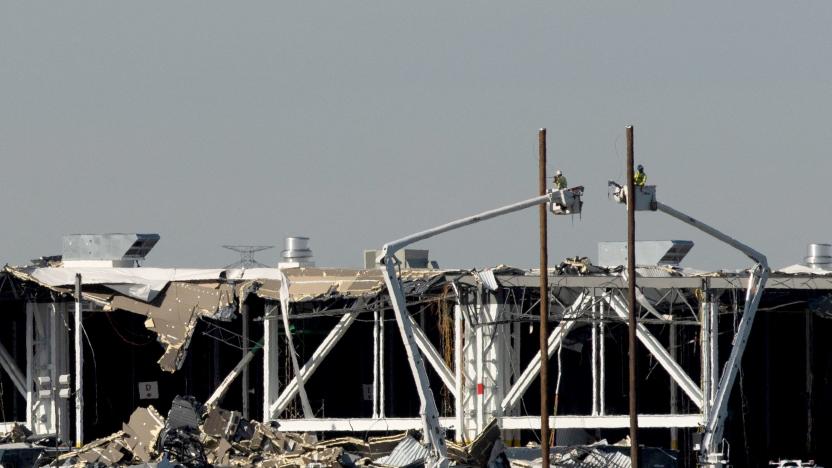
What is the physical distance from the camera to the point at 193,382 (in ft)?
164

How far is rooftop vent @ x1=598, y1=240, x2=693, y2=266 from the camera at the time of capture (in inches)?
1858

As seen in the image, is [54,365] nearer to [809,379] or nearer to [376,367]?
[376,367]

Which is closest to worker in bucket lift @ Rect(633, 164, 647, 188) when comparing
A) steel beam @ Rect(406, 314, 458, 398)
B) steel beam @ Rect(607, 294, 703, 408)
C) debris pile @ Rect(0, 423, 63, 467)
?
steel beam @ Rect(607, 294, 703, 408)

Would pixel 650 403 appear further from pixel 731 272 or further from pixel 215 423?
pixel 215 423

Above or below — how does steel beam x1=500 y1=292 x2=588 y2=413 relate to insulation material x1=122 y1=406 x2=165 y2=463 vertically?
above

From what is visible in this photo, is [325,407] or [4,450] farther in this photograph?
[325,407]

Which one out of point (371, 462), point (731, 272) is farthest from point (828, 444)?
point (371, 462)

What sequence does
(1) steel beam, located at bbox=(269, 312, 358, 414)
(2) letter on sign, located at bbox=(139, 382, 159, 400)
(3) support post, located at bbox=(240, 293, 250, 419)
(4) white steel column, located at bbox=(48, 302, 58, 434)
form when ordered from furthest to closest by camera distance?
(2) letter on sign, located at bbox=(139, 382, 159, 400)
(3) support post, located at bbox=(240, 293, 250, 419)
(4) white steel column, located at bbox=(48, 302, 58, 434)
(1) steel beam, located at bbox=(269, 312, 358, 414)

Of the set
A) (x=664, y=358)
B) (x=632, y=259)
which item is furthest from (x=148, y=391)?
(x=632, y=259)

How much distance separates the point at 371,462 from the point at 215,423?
3689 mm

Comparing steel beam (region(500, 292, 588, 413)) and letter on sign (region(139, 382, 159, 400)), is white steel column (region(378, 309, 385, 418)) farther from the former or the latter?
letter on sign (region(139, 382, 159, 400))

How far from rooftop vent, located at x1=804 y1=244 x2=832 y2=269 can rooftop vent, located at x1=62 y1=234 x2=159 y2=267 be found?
724 inches

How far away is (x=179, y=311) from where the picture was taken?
143ft

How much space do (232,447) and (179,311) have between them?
5375 millimetres
